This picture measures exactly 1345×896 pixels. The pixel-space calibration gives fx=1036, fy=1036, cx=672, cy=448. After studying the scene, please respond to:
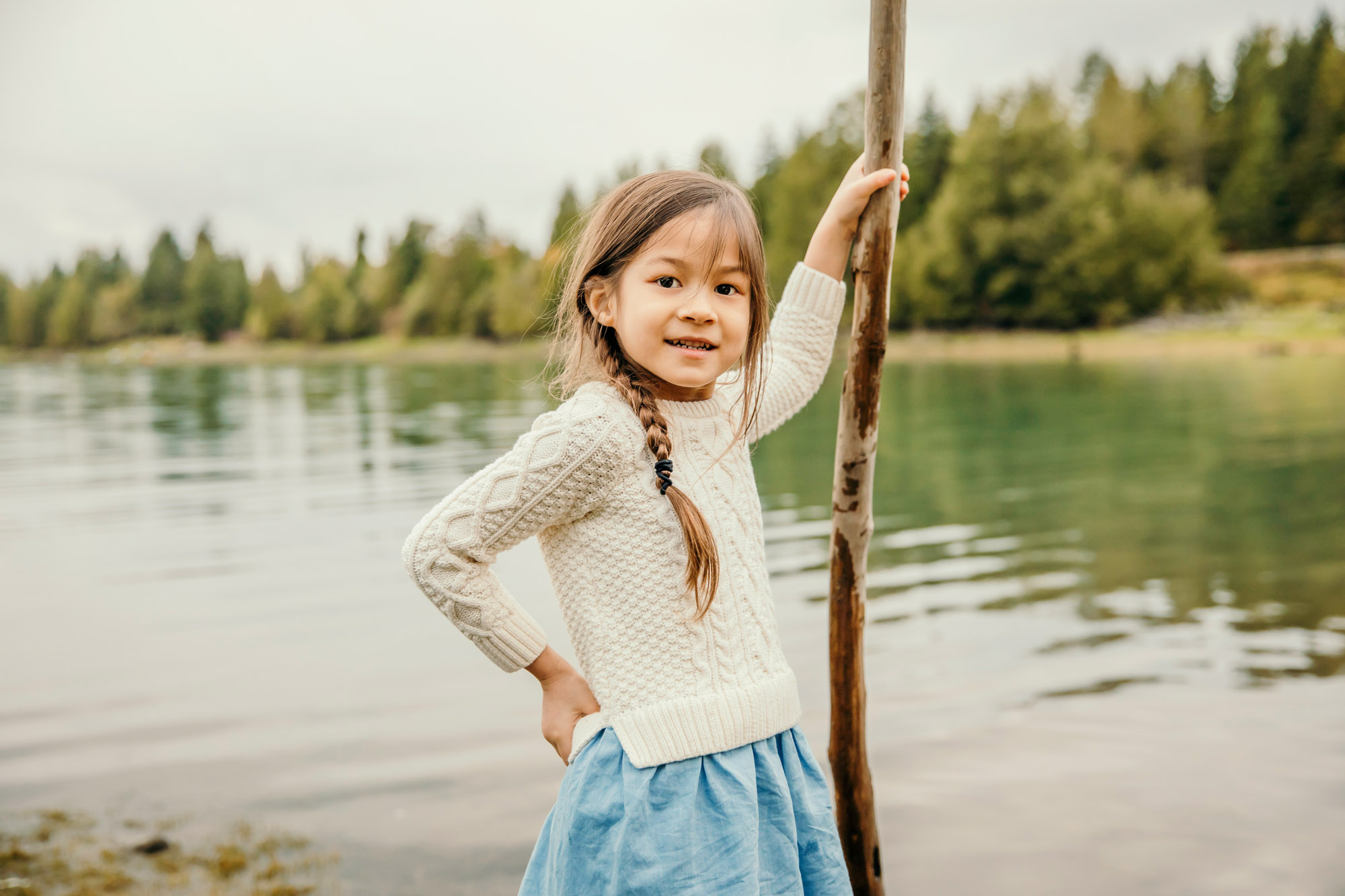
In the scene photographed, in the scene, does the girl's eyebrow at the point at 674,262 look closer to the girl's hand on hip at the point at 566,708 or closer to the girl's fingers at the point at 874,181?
the girl's fingers at the point at 874,181

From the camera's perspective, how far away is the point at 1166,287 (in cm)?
5047

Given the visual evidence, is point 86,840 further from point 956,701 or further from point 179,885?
point 956,701

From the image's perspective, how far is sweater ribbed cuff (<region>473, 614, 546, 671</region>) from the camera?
72.3 inches

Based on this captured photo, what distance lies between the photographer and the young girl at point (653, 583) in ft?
5.68

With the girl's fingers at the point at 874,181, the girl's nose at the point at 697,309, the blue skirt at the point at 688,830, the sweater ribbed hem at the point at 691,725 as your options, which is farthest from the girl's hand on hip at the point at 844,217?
the blue skirt at the point at 688,830

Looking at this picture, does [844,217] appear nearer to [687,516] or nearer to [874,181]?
[874,181]

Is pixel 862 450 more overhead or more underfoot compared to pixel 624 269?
more underfoot

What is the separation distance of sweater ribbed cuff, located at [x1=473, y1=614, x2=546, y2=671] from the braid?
0.30 metres

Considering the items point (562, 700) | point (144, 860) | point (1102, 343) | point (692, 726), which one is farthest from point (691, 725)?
point (1102, 343)

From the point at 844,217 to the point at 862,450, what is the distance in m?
0.56

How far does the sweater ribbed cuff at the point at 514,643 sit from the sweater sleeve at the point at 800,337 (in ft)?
2.37

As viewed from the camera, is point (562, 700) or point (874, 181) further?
point (874, 181)

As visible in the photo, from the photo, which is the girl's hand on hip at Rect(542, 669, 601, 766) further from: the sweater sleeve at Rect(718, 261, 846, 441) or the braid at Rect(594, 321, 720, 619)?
the sweater sleeve at Rect(718, 261, 846, 441)

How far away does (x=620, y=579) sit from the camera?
1798 millimetres
